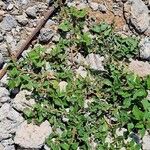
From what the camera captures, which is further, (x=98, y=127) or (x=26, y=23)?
(x=26, y=23)

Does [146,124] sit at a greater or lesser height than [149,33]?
lesser

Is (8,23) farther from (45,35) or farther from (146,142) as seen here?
(146,142)

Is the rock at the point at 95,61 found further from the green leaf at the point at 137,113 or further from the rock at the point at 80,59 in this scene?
the green leaf at the point at 137,113

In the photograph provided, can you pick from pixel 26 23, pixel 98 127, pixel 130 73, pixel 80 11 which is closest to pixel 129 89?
pixel 130 73

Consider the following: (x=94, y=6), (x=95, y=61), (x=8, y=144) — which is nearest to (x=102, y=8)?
(x=94, y=6)

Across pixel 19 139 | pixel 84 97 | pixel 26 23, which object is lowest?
pixel 19 139

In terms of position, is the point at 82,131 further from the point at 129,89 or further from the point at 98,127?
the point at 129,89

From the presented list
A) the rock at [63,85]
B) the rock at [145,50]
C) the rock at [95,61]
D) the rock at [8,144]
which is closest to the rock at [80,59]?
the rock at [95,61]
